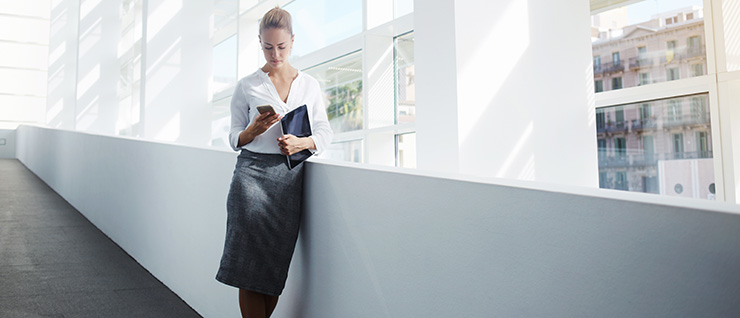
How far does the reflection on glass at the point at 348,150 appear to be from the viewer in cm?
677

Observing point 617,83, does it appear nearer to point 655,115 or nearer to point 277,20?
point 655,115

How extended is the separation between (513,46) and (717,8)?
170 cm

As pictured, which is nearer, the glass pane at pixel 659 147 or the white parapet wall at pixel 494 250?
the white parapet wall at pixel 494 250

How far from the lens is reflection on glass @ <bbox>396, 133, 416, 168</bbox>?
639 centimetres

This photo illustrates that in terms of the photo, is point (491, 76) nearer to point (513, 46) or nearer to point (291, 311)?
point (513, 46)

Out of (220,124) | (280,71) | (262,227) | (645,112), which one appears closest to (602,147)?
(645,112)

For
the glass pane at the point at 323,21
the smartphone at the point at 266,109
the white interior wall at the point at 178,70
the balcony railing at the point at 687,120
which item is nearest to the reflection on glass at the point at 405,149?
the glass pane at the point at 323,21

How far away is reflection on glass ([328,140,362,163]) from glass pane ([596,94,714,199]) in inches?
118

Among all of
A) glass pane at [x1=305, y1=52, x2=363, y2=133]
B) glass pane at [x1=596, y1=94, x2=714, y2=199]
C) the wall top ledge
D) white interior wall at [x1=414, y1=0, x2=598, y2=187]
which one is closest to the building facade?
glass pane at [x1=596, y1=94, x2=714, y2=199]

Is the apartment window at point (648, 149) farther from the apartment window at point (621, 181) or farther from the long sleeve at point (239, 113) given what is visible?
the long sleeve at point (239, 113)

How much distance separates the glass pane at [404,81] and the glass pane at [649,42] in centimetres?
222

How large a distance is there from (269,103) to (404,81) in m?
4.37

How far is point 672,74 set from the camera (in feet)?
13.6

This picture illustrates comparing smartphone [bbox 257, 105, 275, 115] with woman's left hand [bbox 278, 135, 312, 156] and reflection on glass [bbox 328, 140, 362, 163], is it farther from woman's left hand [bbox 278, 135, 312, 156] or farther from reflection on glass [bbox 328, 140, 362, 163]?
reflection on glass [bbox 328, 140, 362, 163]
